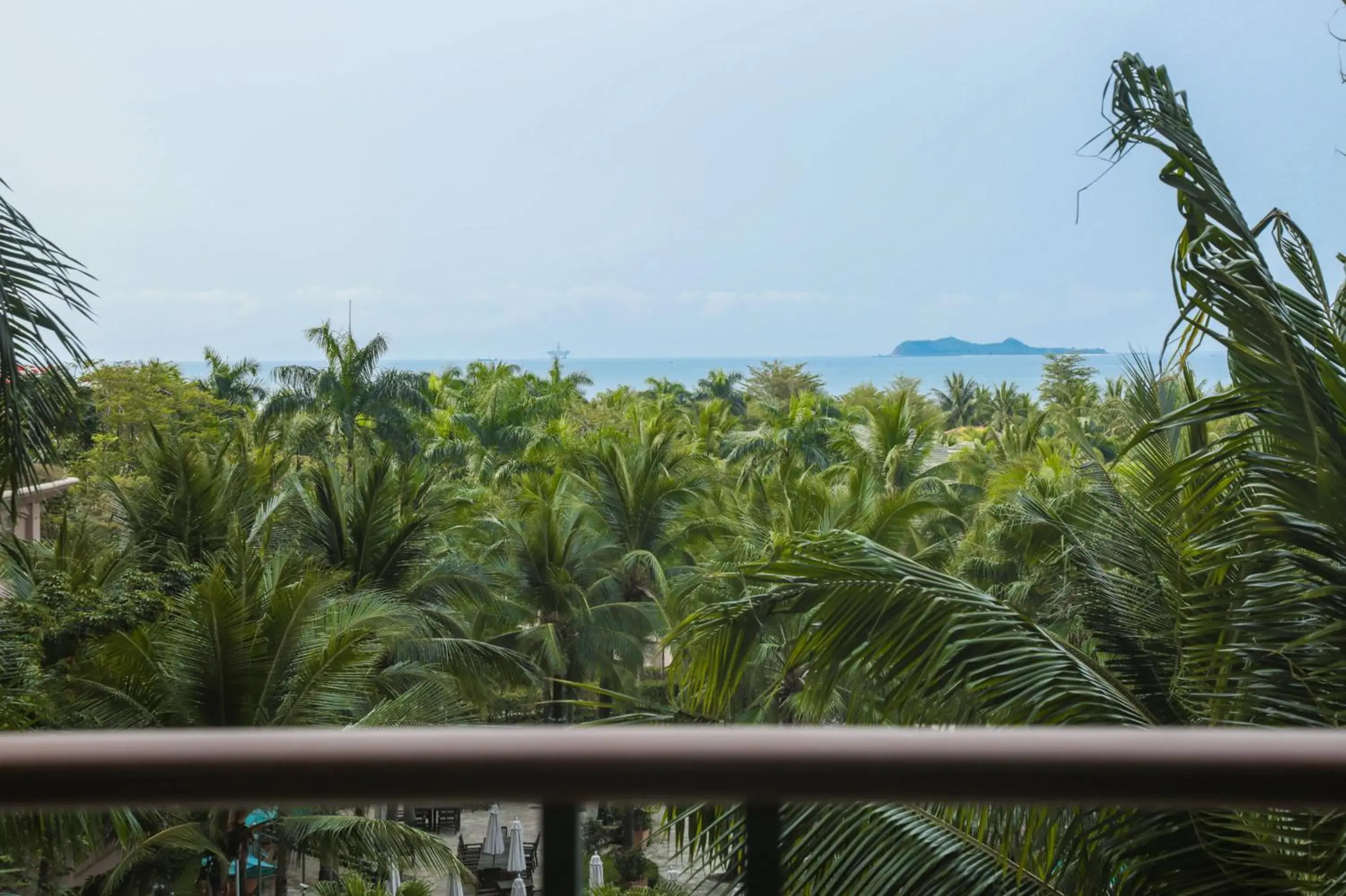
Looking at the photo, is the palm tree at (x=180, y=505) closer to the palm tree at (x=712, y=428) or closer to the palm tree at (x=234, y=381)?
the palm tree at (x=712, y=428)

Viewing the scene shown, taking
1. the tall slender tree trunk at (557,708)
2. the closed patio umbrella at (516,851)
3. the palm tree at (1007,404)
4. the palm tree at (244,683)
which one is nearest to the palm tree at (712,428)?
the tall slender tree trunk at (557,708)

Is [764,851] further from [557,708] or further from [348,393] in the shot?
[348,393]

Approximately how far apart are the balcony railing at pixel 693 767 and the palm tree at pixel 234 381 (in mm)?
45000

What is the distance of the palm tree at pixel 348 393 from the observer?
32.3 m

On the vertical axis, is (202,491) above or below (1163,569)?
above

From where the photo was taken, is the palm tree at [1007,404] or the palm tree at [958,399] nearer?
the palm tree at [1007,404]

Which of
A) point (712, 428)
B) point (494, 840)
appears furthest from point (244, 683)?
point (712, 428)

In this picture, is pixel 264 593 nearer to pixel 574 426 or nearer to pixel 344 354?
pixel 344 354

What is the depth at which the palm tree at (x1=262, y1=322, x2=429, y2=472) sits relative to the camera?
32.3m

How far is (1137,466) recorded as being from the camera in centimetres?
695

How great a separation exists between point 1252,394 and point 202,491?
1604 cm

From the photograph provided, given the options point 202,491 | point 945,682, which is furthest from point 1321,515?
point 202,491

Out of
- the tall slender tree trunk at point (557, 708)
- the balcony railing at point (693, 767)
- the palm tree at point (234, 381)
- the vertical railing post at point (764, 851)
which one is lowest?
the tall slender tree trunk at point (557, 708)

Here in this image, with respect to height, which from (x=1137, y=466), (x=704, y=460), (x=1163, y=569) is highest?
(x=704, y=460)
